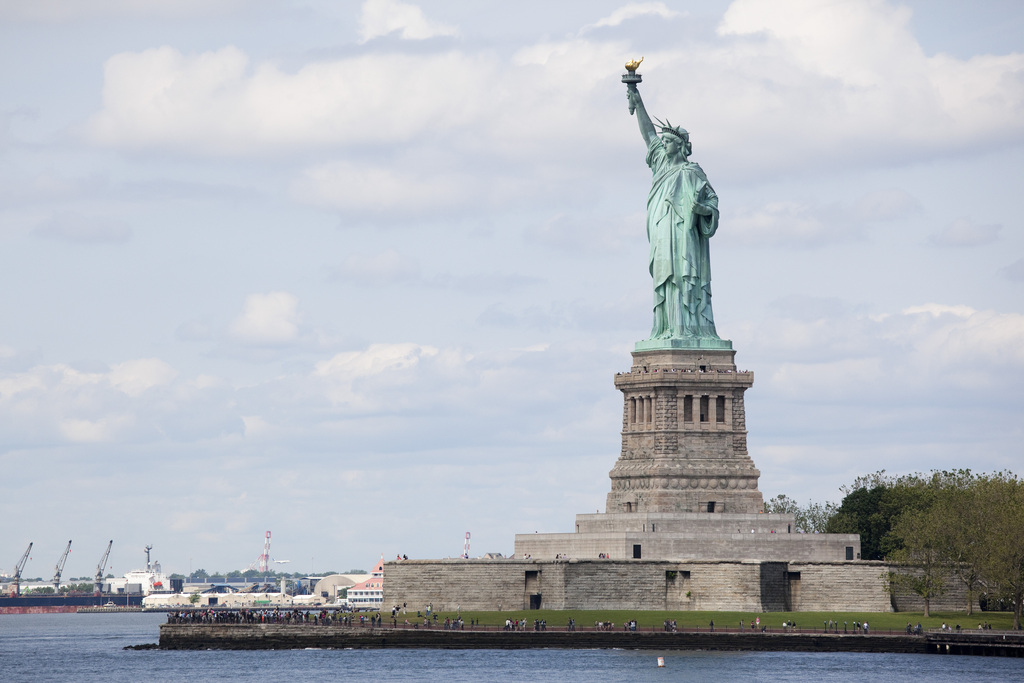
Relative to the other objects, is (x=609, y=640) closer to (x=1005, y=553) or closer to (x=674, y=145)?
(x=1005, y=553)

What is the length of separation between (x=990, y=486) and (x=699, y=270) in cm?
1866

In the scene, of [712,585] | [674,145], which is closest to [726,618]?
[712,585]

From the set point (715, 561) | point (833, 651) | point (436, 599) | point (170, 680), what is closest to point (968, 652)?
point (833, 651)

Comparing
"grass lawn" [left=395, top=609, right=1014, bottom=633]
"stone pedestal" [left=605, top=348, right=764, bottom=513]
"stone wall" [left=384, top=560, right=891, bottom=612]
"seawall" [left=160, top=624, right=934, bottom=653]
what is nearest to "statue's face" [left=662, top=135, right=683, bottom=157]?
"stone pedestal" [left=605, top=348, right=764, bottom=513]

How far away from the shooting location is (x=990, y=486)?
93.3m

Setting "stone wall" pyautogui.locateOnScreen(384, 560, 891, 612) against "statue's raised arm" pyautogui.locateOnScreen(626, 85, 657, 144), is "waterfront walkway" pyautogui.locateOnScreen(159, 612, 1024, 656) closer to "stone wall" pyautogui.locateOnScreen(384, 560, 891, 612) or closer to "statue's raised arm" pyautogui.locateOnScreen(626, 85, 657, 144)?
"stone wall" pyautogui.locateOnScreen(384, 560, 891, 612)

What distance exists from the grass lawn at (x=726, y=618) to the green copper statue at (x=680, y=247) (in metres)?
13.4

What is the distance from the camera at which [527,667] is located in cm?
7800

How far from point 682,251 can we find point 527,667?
22796mm

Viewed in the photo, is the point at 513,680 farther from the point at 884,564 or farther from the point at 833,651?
the point at 884,564

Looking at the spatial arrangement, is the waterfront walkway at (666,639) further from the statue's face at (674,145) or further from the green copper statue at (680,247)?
the statue's face at (674,145)

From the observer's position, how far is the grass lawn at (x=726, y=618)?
8256 centimetres

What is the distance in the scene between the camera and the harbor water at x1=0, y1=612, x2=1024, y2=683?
72.6m

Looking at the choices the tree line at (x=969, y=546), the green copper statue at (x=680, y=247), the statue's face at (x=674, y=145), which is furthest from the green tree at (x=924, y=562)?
the statue's face at (x=674, y=145)
